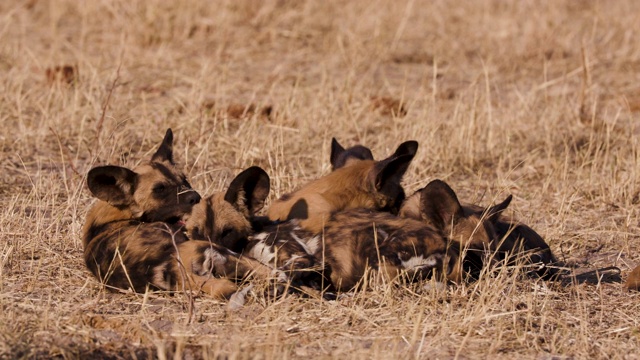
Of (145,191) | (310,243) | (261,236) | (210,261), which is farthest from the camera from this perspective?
(145,191)

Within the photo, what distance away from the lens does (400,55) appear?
10656mm

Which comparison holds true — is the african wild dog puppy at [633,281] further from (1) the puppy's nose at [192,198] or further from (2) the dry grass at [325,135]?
(1) the puppy's nose at [192,198]

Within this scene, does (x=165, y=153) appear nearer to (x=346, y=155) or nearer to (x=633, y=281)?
(x=346, y=155)

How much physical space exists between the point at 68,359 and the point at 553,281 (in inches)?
91.8

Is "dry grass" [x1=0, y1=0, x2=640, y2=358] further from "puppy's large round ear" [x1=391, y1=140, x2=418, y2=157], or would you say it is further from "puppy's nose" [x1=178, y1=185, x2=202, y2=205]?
"puppy's large round ear" [x1=391, y1=140, x2=418, y2=157]

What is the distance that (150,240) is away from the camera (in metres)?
4.99

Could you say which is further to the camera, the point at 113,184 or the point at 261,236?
the point at 113,184

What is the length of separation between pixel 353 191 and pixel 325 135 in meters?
1.98

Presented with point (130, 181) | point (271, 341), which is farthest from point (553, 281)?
point (130, 181)

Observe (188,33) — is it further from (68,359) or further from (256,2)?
(68,359)

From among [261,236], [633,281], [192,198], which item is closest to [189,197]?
[192,198]

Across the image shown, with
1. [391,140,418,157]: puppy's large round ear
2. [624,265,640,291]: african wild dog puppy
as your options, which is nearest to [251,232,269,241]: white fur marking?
[391,140,418,157]: puppy's large round ear

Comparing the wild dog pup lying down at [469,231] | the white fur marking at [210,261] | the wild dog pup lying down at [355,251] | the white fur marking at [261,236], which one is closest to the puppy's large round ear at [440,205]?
the wild dog pup lying down at [469,231]

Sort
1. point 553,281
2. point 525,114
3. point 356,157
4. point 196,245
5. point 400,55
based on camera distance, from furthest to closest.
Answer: point 400,55
point 525,114
point 356,157
point 553,281
point 196,245
